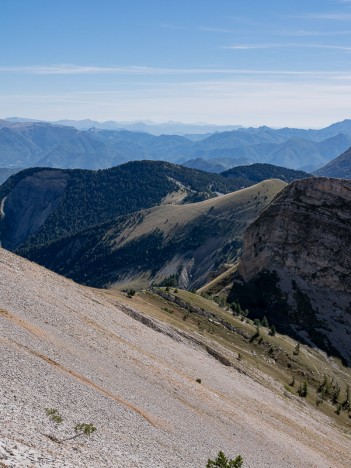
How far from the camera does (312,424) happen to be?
75.9 metres

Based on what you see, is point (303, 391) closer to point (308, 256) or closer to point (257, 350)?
point (257, 350)

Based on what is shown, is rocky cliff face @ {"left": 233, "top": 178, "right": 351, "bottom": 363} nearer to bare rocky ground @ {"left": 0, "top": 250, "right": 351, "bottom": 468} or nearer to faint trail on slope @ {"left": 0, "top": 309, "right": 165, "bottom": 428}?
bare rocky ground @ {"left": 0, "top": 250, "right": 351, "bottom": 468}

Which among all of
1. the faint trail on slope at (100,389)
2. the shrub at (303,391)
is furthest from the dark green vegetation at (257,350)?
the faint trail on slope at (100,389)

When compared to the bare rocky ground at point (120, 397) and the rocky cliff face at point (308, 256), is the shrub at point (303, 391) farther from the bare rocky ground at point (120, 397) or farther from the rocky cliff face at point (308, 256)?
the rocky cliff face at point (308, 256)

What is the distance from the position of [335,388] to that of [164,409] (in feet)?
237

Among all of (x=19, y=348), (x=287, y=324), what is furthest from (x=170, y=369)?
(x=287, y=324)

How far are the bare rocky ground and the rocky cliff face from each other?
55590mm

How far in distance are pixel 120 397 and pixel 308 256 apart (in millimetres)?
117831

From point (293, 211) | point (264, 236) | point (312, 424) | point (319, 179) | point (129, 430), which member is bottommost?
point (312, 424)

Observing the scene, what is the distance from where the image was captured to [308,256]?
498 ft

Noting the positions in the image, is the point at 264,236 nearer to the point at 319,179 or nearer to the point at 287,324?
the point at 319,179

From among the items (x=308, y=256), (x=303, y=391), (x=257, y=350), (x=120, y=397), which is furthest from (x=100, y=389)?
(x=308, y=256)

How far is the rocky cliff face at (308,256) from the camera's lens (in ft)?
452

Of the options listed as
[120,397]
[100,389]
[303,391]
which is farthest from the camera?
[303,391]
